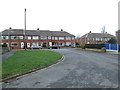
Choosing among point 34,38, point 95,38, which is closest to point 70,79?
point 34,38

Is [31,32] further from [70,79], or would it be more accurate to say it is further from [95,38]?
[70,79]

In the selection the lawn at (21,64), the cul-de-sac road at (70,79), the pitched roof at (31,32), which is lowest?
the cul-de-sac road at (70,79)

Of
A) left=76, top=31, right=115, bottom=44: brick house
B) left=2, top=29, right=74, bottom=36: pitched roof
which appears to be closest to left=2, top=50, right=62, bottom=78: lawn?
left=2, top=29, right=74, bottom=36: pitched roof

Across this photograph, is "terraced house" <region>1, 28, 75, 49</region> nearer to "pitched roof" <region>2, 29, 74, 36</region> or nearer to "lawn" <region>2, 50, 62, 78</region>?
"pitched roof" <region>2, 29, 74, 36</region>

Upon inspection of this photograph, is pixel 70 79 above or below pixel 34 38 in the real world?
below

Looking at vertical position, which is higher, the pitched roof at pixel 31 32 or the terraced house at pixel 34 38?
the pitched roof at pixel 31 32

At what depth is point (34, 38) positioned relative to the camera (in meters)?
57.0

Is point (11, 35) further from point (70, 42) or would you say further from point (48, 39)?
point (70, 42)

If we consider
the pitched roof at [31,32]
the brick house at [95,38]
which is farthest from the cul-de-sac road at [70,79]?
the brick house at [95,38]

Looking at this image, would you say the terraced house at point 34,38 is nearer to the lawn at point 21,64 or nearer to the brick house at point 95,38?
the brick house at point 95,38

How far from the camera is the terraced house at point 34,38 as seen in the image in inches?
2105

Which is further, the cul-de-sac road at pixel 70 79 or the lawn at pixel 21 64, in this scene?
the lawn at pixel 21 64

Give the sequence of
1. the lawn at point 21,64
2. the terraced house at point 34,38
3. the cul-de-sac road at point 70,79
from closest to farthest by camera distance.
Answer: the cul-de-sac road at point 70,79
the lawn at point 21,64
the terraced house at point 34,38

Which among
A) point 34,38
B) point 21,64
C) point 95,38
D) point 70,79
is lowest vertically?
point 70,79
